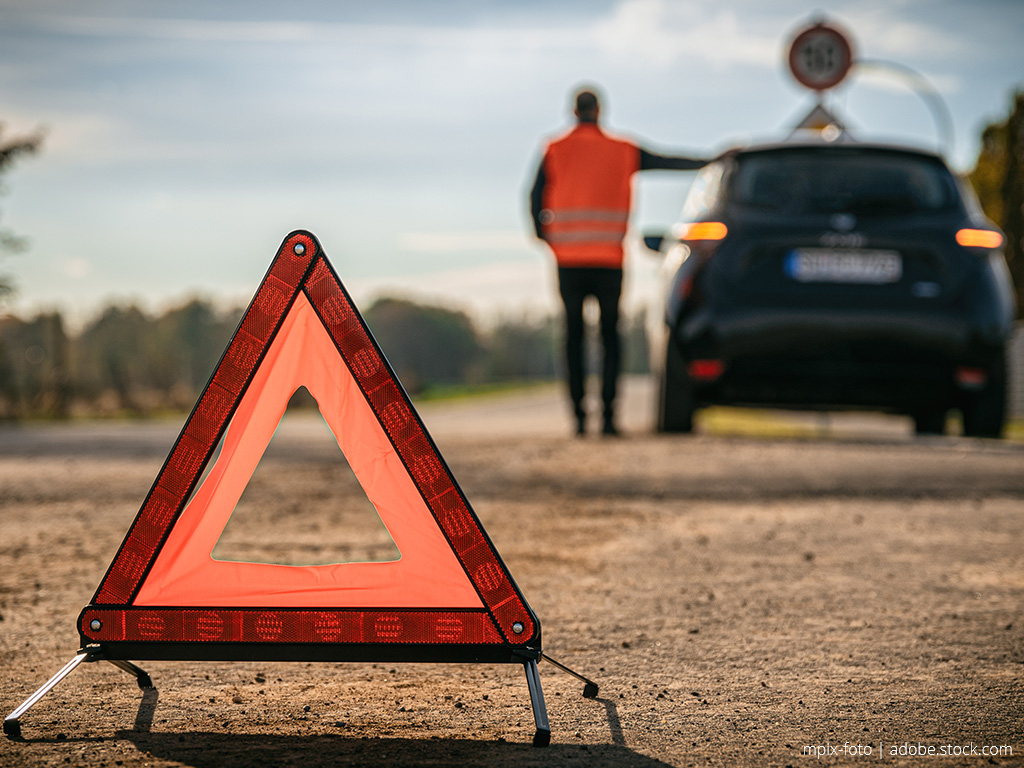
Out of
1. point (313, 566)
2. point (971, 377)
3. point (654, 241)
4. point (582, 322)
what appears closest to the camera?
point (313, 566)

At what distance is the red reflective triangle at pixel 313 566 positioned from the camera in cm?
271

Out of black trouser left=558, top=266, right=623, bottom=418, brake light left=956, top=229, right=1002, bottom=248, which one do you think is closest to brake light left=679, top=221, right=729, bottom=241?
black trouser left=558, top=266, right=623, bottom=418

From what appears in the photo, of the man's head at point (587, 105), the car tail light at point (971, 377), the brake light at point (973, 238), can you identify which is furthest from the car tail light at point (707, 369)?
the man's head at point (587, 105)

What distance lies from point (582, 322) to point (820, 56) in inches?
207

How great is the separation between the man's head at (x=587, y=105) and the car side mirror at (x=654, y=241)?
104 centimetres

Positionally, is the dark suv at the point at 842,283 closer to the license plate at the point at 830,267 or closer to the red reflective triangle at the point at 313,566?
the license plate at the point at 830,267

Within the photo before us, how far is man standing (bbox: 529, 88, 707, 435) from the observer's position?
8180 mm

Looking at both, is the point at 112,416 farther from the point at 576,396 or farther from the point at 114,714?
the point at 114,714

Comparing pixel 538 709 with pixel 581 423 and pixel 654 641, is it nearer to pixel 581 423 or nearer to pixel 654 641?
pixel 654 641

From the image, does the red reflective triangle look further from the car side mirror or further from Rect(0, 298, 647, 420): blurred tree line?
the car side mirror

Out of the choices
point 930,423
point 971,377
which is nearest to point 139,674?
point 971,377

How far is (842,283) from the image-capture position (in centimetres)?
687

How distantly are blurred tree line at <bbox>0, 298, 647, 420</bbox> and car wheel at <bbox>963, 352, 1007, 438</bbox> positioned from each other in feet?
8.85

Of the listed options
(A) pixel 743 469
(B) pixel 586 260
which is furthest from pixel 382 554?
(B) pixel 586 260
